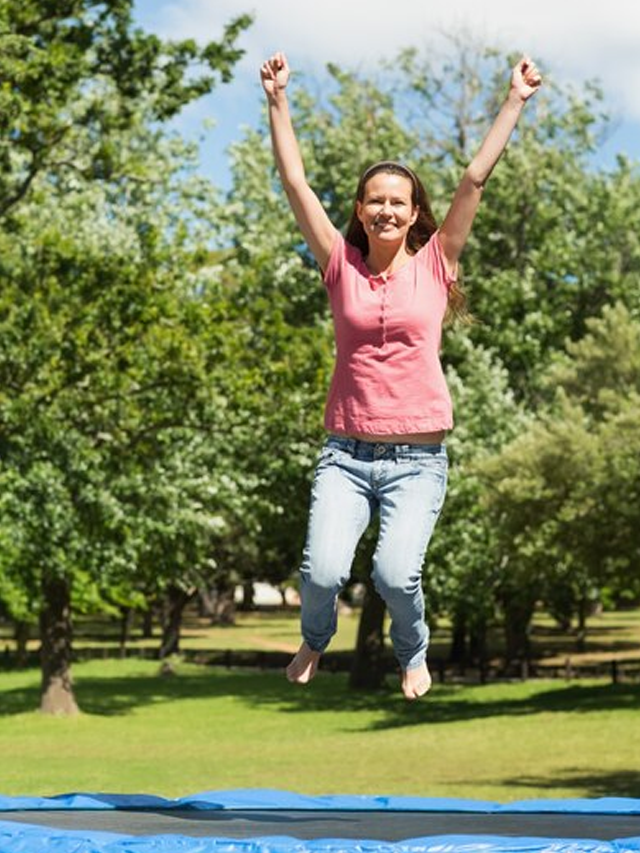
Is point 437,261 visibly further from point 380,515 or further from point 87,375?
point 87,375

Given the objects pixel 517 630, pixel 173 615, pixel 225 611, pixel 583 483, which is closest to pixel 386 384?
pixel 583 483

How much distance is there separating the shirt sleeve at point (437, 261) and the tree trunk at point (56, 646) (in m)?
21.7

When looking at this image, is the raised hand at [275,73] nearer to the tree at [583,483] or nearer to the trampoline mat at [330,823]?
the trampoline mat at [330,823]

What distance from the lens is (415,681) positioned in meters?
6.20

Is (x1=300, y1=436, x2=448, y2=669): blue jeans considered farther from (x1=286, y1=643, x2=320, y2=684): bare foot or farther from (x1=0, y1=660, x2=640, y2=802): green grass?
(x1=0, y1=660, x2=640, y2=802): green grass

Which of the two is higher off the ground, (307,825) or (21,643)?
(307,825)

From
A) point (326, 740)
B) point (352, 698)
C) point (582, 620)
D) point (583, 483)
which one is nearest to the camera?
point (583, 483)

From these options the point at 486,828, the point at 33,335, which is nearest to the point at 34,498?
the point at 33,335

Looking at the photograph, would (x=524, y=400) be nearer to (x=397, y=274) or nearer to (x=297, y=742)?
(x=297, y=742)

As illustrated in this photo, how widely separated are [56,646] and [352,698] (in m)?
8.26

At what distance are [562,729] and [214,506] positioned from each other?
6.95 meters

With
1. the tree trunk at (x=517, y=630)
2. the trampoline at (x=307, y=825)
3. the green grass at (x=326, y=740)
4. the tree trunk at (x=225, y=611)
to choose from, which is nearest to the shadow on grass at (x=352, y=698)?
the green grass at (x=326, y=740)

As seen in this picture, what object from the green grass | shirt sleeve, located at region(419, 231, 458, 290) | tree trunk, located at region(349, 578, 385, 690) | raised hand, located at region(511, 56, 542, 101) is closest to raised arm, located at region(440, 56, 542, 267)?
raised hand, located at region(511, 56, 542, 101)

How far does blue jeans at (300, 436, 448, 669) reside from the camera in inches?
231
